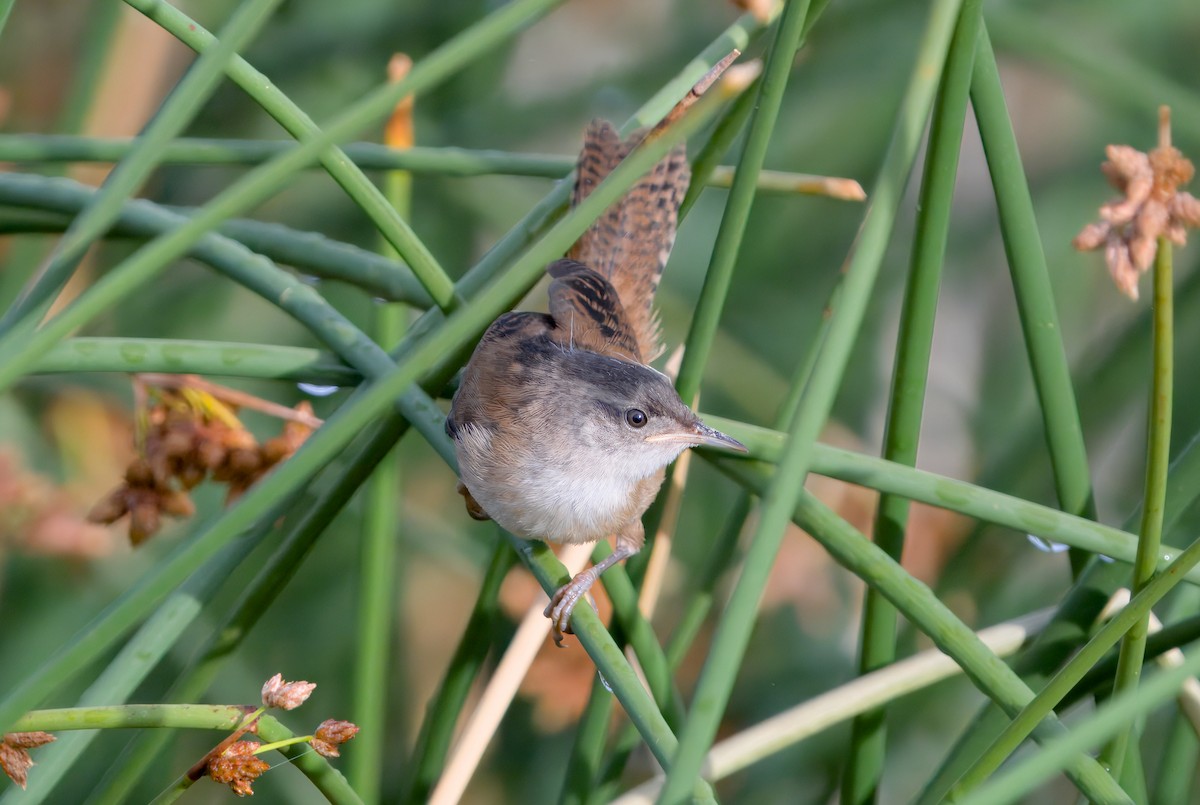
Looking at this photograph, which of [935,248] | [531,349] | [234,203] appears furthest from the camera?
[531,349]

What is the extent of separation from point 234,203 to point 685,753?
58 cm

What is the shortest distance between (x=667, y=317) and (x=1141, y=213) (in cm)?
194

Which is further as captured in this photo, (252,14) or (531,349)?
(531,349)

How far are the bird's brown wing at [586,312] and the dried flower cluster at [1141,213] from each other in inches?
40.8

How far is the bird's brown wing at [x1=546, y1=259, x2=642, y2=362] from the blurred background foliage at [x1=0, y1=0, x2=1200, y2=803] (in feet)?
2.67

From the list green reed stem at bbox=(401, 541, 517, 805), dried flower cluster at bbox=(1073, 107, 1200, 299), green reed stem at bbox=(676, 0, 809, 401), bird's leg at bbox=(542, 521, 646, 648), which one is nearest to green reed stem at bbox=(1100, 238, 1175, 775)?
dried flower cluster at bbox=(1073, 107, 1200, 299)

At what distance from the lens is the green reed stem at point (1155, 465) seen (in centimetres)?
110

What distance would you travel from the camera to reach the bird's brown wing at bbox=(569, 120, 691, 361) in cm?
197

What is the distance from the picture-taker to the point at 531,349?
193 centimetres

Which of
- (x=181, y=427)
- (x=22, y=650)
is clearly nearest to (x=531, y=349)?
(x=181, y=427)

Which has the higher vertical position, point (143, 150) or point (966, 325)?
point (966, 325)

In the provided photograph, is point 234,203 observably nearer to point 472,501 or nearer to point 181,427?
point 181,427

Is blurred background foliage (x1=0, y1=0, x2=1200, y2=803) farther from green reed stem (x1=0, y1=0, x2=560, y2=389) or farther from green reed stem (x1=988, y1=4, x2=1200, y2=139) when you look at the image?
green reed stem (x1=0, y1=0, x2=560, y2=389)

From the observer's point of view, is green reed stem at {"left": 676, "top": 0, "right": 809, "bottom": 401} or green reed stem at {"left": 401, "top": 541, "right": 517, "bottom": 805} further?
green reed stem at {"left": 401, "top": 541, "right": 517, "bottom": 805}
